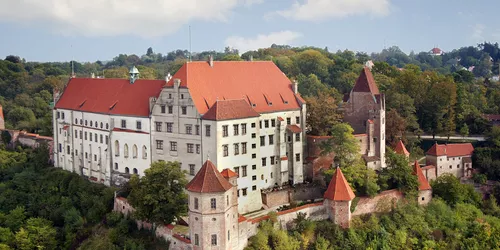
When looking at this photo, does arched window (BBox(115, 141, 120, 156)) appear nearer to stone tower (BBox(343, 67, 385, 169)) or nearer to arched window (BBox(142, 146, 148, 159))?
arched window (BBox(142, 146, 148, 159))

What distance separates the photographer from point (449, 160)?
66125 mm

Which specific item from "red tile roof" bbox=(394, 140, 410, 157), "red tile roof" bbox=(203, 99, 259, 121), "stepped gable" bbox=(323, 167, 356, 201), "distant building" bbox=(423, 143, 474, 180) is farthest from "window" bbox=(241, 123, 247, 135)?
"distant building" bbox=(423, 143, 474, 180)

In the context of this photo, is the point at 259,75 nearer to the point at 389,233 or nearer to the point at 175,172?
the point at 175,172

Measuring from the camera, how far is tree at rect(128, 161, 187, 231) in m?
46.2

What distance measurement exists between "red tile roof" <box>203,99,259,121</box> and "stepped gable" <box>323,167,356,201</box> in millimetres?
9589

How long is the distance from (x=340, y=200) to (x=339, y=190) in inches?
35.9

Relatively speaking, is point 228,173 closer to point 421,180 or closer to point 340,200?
point 340,200

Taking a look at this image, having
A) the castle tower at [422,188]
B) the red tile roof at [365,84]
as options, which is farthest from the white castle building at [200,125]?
the castle tower at [422,188]

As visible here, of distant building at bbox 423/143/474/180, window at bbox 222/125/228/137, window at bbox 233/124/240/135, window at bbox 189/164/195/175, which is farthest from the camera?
distant building at bbox 423/143/474/180

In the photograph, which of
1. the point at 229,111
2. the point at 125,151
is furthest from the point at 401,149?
the point at 125,151

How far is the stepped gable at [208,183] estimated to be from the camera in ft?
137

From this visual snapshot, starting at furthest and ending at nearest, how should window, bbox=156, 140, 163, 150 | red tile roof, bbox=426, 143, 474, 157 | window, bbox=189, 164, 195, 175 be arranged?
red tile roof, bbox=426, 143, 474, 157, window, bbox=156, 140, 163, 150, window, bbox=189, 164, 195, 175

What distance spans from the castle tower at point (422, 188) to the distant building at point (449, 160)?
4298 mm

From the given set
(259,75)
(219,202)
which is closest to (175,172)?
(219,202)
